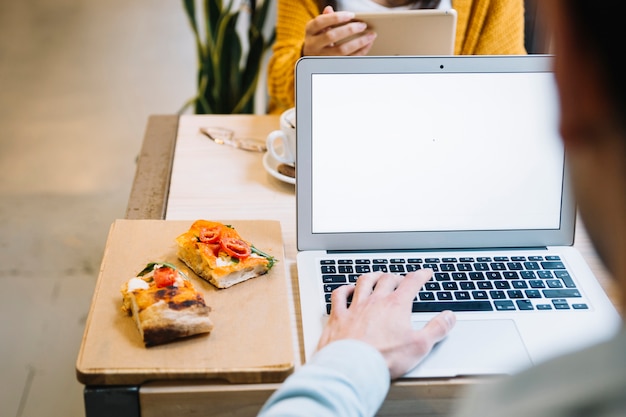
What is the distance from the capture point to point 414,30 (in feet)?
4.51

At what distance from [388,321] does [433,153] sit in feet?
0.97

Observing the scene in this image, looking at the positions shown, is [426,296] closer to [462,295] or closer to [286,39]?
[462,295]

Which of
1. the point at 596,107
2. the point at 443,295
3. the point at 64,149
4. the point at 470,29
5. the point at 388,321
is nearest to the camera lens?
the point at 596,107

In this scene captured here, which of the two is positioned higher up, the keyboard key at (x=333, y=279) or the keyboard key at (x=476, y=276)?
the keyboard key at (x=333, y=279)

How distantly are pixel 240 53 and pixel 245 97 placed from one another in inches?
5.0

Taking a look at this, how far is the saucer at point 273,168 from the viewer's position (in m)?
1.30

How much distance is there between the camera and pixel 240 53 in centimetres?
223

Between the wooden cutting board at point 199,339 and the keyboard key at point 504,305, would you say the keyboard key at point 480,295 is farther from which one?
the wooden cutting board at point 199,339

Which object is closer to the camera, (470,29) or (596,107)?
(596,107)

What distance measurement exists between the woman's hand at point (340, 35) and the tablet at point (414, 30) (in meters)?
0.02

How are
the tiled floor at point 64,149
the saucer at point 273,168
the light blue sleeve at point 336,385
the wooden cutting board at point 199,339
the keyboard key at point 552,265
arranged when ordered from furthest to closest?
the tiled floor at point 64,149 → the saucer at point 273,168 → the keyboard key at point 552,265 → the wooden cutting board at point 199,339 → the light blue sleeve at point 336,385

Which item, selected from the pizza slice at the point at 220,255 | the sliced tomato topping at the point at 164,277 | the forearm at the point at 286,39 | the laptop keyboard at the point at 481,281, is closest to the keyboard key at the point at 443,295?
the laptop keyboard at the point at 481,281

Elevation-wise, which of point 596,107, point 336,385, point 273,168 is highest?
point 596,107

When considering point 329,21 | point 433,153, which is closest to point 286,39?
point 329,21
